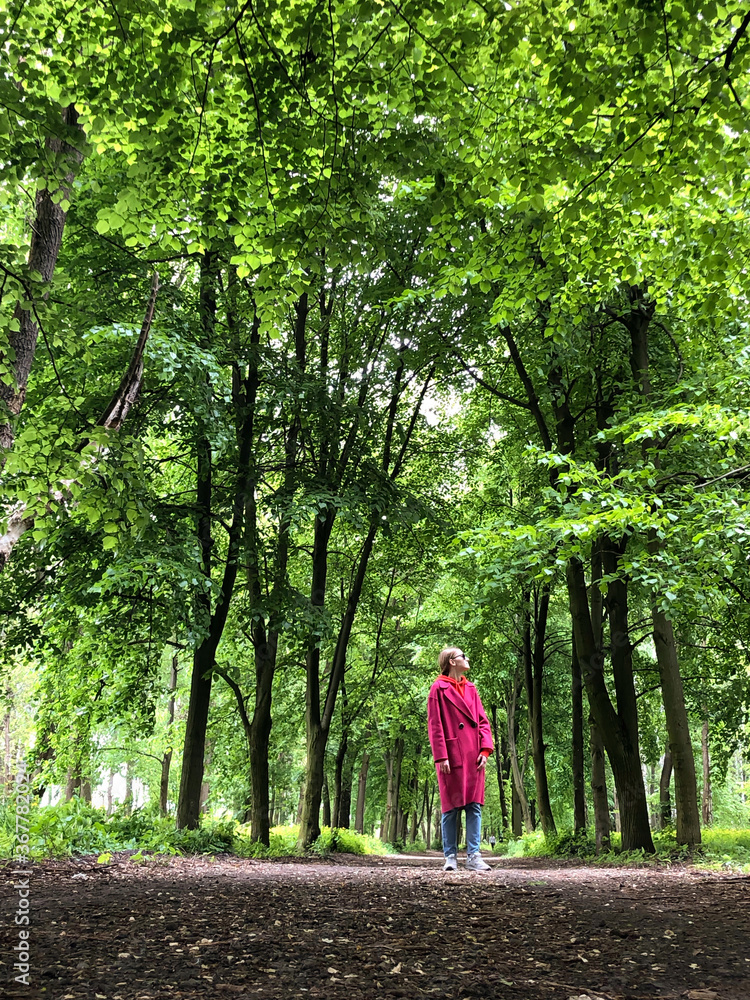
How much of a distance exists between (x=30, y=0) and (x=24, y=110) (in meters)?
1.64

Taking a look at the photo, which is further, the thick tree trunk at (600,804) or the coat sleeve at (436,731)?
the thick tree trunk at (600,804)

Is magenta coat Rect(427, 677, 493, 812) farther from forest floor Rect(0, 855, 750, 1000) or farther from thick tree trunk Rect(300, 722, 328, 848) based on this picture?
thick tree trunk Rect(300, 722, 328, 848)

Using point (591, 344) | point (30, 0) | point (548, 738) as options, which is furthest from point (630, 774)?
point (548, 738)

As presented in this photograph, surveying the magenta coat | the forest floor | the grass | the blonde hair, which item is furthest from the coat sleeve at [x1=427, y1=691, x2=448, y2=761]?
the grass

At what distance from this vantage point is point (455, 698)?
23.1 ft

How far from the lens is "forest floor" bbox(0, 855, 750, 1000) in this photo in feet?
8.60

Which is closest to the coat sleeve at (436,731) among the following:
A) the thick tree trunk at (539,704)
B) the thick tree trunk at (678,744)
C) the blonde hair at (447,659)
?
the blonde hair at (447,659)

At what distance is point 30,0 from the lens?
4.09 meters

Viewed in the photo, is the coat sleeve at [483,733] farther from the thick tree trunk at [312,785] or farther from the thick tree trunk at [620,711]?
the thick tree trunk at [312,785]

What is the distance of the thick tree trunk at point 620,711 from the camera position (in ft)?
27.6

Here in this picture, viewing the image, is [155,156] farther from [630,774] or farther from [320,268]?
[630,774]

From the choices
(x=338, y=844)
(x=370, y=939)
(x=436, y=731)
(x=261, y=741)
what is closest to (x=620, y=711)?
(x=436, y=731)

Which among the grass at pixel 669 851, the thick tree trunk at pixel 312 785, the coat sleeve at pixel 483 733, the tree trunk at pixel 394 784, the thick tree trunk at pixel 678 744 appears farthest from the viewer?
the tree trunk at pixel 394 784

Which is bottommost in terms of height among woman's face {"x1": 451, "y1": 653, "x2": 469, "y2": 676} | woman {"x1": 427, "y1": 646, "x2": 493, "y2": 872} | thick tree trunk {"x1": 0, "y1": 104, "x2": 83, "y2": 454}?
woman {"x1": 427, "y1": 646, "x2": 493, "y2": 872}
